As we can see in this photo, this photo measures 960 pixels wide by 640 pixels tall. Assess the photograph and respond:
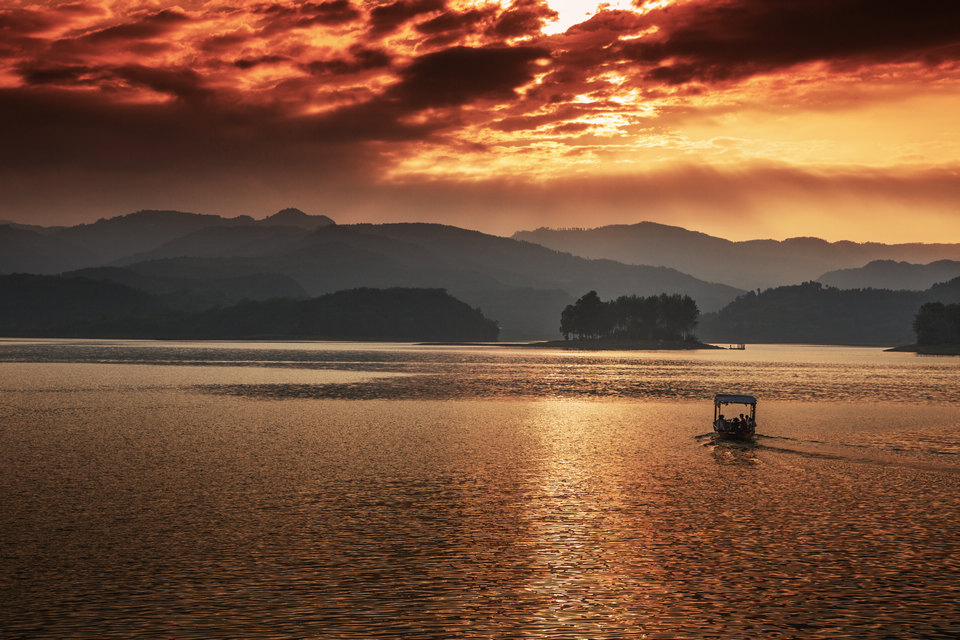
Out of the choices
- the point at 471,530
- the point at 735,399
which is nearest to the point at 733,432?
the point at 735,399

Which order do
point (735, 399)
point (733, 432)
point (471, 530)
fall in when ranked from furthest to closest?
point (735, 399) < point (733, 432) < point (471, 530)

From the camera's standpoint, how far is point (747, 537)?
48625mm

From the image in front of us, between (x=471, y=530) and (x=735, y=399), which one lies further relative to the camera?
(x=735, y=399)

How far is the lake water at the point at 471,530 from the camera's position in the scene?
112ft

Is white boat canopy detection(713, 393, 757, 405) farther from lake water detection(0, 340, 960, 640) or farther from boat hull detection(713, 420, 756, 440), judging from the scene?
lake water detection(0, 340, 960, 640)

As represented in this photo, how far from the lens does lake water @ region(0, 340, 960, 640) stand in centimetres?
3409

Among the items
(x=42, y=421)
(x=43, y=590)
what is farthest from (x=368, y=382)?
(x=43, y=590)

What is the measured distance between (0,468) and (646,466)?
52.3 metres

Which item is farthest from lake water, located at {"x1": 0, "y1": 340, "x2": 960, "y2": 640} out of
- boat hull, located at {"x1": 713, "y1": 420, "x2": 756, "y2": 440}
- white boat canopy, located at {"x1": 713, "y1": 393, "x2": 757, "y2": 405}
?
white boat canopy, located at {"x1": 713, "y1": 393, "x2": 757, "y2": 405}

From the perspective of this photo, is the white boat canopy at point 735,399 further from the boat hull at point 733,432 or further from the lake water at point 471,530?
the lake water at point 471,530

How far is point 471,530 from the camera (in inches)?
1938

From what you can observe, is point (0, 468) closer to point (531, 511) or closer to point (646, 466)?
point (531, 511)

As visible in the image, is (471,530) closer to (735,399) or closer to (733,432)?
(733,432)

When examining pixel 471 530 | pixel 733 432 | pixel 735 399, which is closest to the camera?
pixel 471 530
